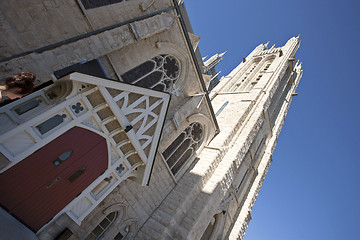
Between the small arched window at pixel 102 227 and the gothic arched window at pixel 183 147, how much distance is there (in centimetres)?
318

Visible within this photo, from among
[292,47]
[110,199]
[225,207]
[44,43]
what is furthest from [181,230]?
[292,47]

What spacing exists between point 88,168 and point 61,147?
0.79 m

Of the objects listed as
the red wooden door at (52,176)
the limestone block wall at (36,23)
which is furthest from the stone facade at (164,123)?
the red wooden door at (52,176)

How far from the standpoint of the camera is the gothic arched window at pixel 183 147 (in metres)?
8.44

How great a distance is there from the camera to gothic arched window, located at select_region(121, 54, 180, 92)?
6.54 m

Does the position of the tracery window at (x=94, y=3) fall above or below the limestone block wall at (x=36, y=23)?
above

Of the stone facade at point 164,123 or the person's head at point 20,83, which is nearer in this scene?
the person's head at point 20,83

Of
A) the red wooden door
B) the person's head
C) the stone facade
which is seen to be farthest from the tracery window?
the red wooden door

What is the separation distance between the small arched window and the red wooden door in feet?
8.58

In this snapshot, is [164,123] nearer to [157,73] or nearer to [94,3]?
[157,73]

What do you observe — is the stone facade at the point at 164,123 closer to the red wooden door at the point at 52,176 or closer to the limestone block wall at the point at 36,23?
the limestone block wall at the point at 36,23

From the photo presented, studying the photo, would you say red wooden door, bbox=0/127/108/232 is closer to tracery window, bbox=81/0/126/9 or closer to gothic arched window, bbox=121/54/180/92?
gothic arched window, bbox=121/54/180/92

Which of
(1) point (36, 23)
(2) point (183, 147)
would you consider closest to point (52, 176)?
(1) point (36, 23)

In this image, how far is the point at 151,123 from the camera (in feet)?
17.6
